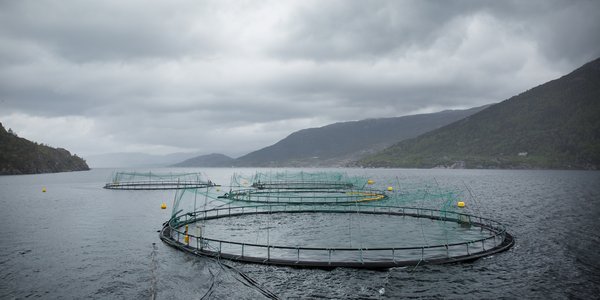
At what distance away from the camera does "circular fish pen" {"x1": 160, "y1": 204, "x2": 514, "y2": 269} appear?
33.7 meters

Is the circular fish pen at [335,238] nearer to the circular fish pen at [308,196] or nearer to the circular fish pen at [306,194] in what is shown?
the circular fish pen at [306,194]

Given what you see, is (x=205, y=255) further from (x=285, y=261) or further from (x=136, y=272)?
(x=285, y=261)

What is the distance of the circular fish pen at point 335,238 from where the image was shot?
33719 millimetres

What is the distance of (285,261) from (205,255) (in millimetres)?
8701

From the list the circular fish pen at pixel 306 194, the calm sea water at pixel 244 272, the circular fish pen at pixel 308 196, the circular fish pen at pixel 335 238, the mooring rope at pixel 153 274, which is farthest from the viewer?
the circular fish pen at pixel 306 194

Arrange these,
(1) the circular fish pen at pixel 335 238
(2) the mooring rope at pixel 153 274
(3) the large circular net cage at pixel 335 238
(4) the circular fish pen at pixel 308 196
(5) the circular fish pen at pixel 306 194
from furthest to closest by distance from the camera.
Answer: (5) the circular fish pen at pixel 306 194, (4) the circular fish pen at pixel 308 196, (3) the large circular net cage at pixel 335 238, (1) the circular fish pen at pixel 335 238, (2) the mooring rope at pixel 153 274

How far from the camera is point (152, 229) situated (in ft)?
174

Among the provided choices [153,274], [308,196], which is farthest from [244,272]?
[308,196]

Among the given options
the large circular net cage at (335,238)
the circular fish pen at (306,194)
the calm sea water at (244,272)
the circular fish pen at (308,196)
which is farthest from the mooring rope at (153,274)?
the circular fish pen at (308,196)

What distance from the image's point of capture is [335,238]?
44.7 meters

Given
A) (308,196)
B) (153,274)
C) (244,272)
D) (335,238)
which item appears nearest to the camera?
(244,272)

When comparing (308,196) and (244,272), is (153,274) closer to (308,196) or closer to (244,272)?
(244,272)

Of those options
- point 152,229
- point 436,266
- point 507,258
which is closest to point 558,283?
point 507,258

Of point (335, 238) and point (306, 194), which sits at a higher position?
point (306, 194)
